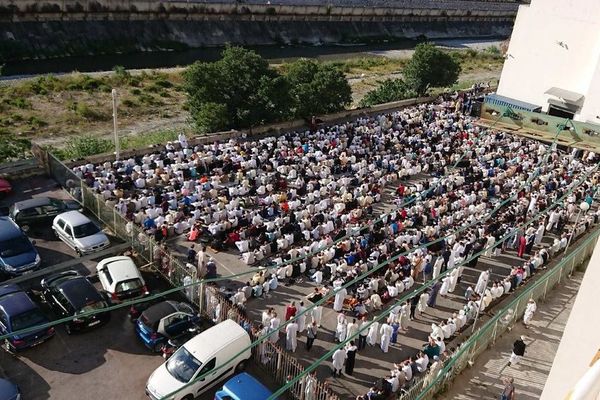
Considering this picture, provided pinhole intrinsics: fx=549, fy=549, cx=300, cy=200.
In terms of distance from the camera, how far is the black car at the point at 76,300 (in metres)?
12.1

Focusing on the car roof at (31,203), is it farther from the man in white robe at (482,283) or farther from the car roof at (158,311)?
the man in white robe at (482,283)

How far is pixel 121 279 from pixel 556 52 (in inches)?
915

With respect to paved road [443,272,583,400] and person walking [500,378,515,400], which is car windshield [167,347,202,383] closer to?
paved road [443,272,583,400]

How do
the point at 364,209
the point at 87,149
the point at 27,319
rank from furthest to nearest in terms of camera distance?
the point at 87,149
the point at 364,209
the point at 27,319

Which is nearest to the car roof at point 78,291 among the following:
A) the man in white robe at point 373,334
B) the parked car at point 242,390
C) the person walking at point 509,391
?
the parked car at point 242,390

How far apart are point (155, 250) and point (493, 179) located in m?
13.9

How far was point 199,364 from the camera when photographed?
35.1 feet

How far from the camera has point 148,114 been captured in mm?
32156

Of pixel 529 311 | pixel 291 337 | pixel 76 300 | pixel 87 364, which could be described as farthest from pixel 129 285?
pixel 529 311

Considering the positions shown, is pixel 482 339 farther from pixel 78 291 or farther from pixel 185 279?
pixel 78 291

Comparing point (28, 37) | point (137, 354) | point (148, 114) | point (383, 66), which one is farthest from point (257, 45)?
point (137, 354)

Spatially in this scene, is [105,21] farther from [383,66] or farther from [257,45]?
[383,66]

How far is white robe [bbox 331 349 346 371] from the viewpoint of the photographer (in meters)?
11.7

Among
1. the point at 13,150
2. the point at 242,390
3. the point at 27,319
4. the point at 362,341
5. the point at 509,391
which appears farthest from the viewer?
the point at 13,150
